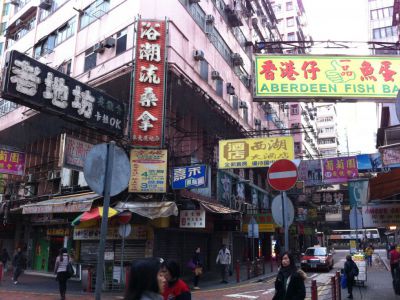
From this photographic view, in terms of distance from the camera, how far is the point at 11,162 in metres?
20.1

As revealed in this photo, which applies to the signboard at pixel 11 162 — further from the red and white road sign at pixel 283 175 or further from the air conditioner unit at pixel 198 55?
the red and white road sign at pixel 283 175

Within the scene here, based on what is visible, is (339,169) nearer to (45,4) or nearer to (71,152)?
(71,152)

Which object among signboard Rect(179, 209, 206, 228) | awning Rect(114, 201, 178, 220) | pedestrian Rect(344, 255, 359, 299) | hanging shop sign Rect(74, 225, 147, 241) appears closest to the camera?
pedestrian Rect(344, 255, 359, 299)

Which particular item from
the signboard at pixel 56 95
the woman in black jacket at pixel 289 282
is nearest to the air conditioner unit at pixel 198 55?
the signboard at pixel 56 95

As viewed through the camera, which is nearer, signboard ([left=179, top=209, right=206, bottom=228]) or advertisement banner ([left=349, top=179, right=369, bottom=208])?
advertisement banner ([left=349, top=179, right=369, bottom=208])

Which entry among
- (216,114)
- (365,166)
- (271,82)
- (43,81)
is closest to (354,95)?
(271,82)

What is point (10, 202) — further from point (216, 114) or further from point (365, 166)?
point (365, 166)

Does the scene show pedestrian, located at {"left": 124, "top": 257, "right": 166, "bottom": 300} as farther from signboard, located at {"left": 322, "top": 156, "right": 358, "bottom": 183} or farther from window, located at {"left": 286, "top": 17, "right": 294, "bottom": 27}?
window, located at {"left": 286, "top": 17, "right": 294, "bottom": 27}

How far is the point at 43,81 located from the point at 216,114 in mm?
9811

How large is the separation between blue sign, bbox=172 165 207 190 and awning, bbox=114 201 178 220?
3.43ft

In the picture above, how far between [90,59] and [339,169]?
576 inches

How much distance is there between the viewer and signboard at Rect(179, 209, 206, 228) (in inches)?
607

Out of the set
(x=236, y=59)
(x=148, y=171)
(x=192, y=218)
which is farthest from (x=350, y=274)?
(x=236, y=59)

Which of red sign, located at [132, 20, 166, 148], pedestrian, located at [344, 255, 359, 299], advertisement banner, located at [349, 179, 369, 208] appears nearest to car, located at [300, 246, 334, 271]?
advertisement banner, located at [349, 179, 369, 208]
